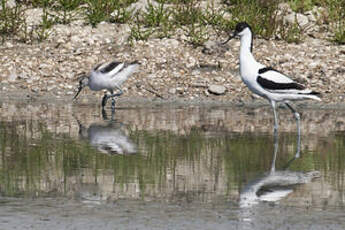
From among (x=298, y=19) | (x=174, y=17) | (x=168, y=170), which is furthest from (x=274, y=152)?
(x=298, y=19)

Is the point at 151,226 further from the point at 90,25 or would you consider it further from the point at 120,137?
the point at 90,25

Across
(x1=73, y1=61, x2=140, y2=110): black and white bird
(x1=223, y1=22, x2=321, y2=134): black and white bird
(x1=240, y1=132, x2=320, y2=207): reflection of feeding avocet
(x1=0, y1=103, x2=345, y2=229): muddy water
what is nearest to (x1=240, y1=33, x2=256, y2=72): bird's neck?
(x1=223, y1=22, x2=321, y2=134): black and white bird

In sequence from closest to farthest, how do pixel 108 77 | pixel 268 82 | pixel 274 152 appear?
pixel 274 152 < pixel 268 82 < pixel 108 77

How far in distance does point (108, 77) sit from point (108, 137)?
2.92 meters

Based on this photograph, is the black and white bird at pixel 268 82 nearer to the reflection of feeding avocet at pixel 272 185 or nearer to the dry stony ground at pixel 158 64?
the dry stony ground at pixel 158 64

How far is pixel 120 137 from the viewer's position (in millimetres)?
9828

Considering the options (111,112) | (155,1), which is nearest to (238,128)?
(111,112)

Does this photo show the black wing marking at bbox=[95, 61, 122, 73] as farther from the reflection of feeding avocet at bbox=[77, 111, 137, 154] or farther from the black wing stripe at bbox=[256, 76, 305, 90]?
the black wing stripe at bbox=[256, 76, 305, 90]

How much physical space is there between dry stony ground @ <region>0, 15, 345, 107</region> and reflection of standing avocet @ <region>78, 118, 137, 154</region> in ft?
8.70

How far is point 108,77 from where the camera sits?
41.4ft

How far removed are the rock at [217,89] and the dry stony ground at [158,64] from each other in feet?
0.11

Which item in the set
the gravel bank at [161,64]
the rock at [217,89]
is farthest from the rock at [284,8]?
the rock at [217,89]

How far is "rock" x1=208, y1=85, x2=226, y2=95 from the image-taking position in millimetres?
13234

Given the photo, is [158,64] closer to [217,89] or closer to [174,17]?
[217,89]
